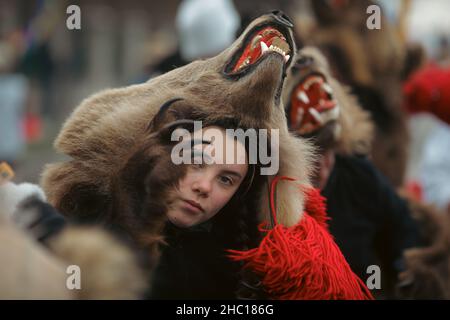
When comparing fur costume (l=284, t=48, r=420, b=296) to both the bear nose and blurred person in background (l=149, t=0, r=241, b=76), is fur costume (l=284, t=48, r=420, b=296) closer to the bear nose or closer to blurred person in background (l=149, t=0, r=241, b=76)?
the bear nose

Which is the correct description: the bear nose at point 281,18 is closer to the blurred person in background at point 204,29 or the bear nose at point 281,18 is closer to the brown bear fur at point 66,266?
the brown bear fur at point 66,266

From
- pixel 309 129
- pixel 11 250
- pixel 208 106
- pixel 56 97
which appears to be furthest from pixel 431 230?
pixel 56 97

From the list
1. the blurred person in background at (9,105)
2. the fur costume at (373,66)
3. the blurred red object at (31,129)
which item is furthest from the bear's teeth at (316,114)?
the blurred red object at (31,129)

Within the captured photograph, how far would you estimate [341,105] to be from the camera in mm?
2215

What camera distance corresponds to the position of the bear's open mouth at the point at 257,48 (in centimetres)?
154

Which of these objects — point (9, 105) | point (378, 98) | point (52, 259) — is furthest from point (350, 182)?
point (9, 105)

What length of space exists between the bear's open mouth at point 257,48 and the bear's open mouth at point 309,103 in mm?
498

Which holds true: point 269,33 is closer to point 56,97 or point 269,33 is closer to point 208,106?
point 208,106

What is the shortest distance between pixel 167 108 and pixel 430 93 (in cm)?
213

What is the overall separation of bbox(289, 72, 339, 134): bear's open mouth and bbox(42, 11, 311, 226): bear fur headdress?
46 centimetres

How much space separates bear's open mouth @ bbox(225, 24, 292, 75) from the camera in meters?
1.54

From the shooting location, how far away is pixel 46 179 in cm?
155

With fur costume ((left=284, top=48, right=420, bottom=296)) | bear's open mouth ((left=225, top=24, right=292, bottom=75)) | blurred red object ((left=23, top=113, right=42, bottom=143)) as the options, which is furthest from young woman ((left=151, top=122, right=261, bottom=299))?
blurred red object ((left=23, top=113, right=42, bottom=143))

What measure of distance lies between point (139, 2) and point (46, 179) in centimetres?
1111
